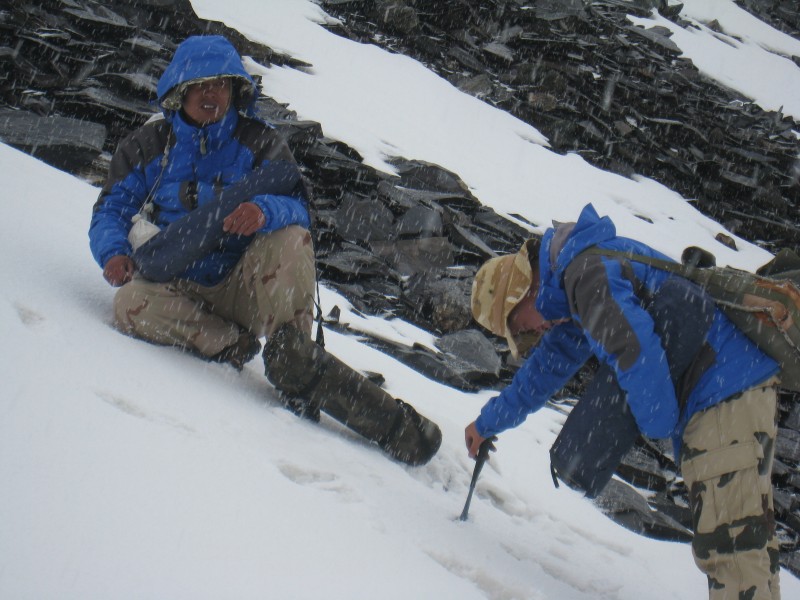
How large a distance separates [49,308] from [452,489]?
195 cm

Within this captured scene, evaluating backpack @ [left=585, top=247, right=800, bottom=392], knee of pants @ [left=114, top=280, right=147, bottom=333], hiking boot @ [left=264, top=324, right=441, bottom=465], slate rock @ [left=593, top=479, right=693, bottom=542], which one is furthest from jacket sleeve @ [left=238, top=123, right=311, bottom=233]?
slate rock @ [left=593, top=479, right=693, bottom=542]

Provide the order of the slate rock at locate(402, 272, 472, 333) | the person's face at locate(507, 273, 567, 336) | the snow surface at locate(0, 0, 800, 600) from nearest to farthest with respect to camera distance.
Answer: the snow surface at locate(0, 0, 800, 600)
the person's face at locate(507, 273, 567, 336)
the slate rock at locate(402, 272, 472, 333)

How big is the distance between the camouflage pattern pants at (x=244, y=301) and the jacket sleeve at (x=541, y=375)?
988 mm

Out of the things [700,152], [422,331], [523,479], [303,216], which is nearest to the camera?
[303,216]

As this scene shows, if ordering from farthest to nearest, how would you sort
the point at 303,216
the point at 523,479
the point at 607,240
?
the point at 523,479 < the point at 303,216 < the point at 607,240

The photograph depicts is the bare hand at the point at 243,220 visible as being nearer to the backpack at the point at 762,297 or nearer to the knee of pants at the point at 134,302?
the knee of pants at the point at 134,302

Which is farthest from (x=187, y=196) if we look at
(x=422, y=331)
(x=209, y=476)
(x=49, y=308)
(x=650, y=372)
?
(x=422, y=331)

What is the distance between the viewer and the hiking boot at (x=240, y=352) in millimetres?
3314

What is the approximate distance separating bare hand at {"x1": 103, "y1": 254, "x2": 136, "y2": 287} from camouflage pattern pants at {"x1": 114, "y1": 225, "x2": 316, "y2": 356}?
0.13 ft

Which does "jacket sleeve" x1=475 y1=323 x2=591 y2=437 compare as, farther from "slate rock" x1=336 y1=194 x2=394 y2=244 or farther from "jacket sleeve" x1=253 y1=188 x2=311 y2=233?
"slate rock" x1=336 y1=194 x2=394 y2=244

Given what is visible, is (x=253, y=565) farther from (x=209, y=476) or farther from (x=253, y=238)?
(x=253, y=238)

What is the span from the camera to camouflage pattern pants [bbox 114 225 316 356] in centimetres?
316

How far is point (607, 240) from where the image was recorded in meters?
2.70

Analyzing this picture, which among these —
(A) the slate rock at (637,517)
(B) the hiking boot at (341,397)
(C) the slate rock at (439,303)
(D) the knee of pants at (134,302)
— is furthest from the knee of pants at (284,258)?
(C) the slate rock at (439,303)
